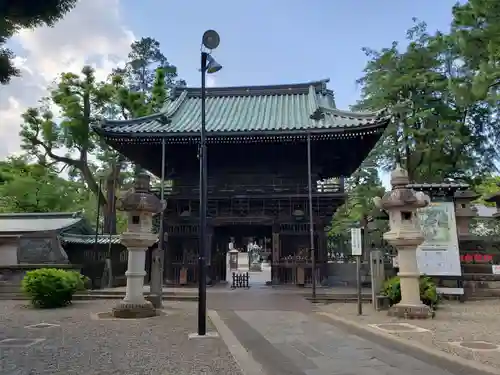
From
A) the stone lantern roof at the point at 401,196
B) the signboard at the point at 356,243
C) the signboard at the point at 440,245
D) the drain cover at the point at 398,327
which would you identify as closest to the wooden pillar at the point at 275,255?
the signboard at the point at 440,245

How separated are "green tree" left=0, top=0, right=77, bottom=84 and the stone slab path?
542 cm

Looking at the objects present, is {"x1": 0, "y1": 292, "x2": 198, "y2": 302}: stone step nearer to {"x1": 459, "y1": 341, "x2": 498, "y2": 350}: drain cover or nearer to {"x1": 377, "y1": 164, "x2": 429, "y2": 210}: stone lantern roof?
{"x1": 377, "y1": 164, "x2": 429, "y2": 210}: stone lantern roof

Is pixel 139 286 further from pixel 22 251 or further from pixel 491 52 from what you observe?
pixel 491 52

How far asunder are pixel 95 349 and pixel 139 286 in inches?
168

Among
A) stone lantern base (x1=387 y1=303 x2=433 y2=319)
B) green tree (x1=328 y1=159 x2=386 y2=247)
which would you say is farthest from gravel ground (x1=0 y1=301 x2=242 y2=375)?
green tree (x1=328 y1=159 x2=386 y2=247)

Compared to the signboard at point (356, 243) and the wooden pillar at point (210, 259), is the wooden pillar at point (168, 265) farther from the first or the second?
the signboard at point (356, 243)

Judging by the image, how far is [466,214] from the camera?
16812 millimetres

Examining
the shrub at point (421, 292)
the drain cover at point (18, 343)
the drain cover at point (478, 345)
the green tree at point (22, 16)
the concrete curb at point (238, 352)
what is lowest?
the drain cover at point (18, 343)

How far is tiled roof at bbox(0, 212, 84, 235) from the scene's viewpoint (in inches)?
821

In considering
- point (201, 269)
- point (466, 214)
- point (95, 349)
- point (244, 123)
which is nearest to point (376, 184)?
point (466, 214)

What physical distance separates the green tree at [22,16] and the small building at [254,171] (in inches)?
470

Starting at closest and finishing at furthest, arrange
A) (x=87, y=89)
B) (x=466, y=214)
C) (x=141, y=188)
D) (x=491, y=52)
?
(x=141, y=188) < (x=491, y=52) < (x=466, y=214) < (x=87, y=89)

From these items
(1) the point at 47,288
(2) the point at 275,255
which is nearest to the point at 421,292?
(2) the point at 275,255

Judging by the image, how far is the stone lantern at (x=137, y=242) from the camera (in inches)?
428
